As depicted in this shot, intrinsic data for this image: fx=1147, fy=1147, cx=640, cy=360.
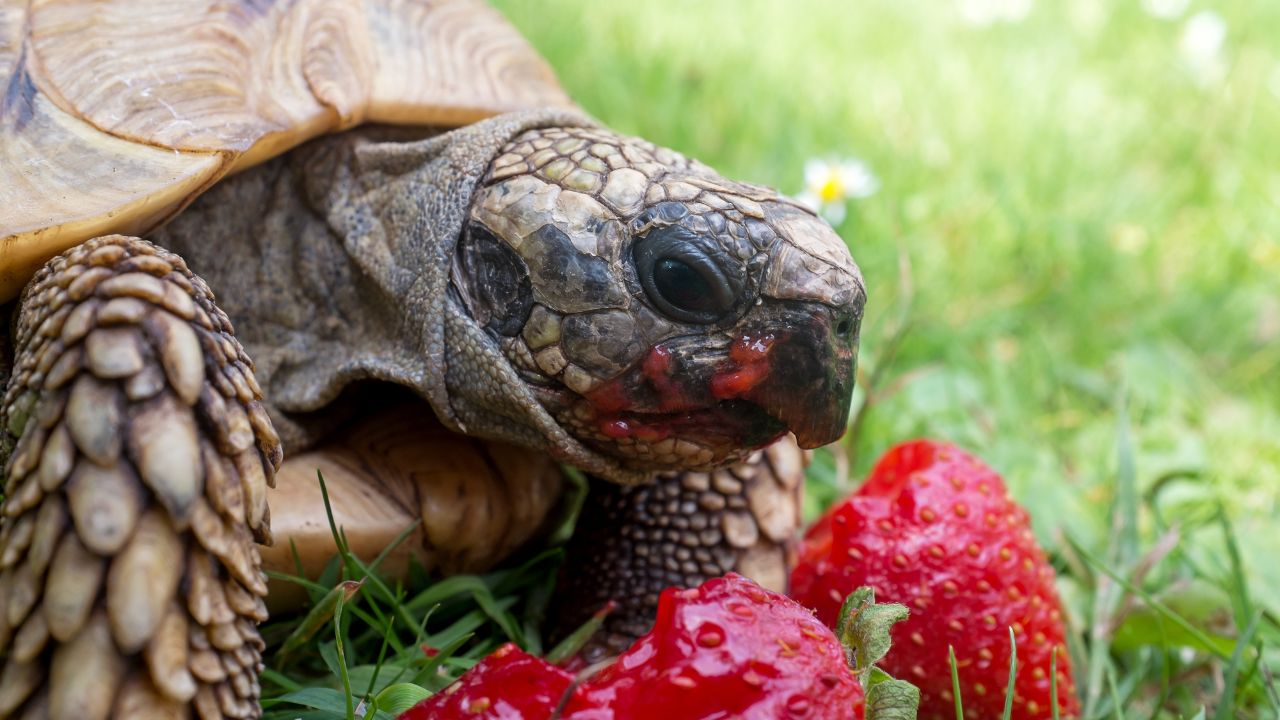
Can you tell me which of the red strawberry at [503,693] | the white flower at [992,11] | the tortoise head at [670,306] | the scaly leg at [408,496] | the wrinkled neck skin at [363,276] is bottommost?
the scaly leg at [408,496]

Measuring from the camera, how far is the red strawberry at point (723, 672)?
40.8 inches

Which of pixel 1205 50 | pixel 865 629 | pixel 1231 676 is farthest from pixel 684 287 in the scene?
pixel 1205 50

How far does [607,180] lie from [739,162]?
200cm

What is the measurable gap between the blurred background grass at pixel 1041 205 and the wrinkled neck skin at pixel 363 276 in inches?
35.7

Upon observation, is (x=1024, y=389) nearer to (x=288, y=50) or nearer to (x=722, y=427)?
(x=722, y=427)

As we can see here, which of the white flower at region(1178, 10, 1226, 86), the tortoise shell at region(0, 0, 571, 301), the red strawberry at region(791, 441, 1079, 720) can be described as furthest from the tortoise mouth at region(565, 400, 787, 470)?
the white flower at region(1178, 10, 1226, 86)

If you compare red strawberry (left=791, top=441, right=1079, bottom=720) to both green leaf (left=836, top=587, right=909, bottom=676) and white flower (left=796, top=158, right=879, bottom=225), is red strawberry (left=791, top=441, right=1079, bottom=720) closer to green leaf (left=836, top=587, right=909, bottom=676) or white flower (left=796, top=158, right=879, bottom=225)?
green leaf (left=836, top=587, right=909, bottom=676)

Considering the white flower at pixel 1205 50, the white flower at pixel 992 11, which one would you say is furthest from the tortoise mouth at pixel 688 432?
the white flower at pixel 992 11

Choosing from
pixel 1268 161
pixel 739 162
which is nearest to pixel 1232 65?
pixel 1268 161

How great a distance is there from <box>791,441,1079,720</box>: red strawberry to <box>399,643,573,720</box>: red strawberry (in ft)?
1.80

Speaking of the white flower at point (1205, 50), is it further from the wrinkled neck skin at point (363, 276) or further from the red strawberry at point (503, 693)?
the red strawberry at point (503, 693)

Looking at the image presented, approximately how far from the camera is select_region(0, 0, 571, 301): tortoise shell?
1.36m

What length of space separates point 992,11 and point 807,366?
3.98 meters

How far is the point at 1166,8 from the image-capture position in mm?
4703
